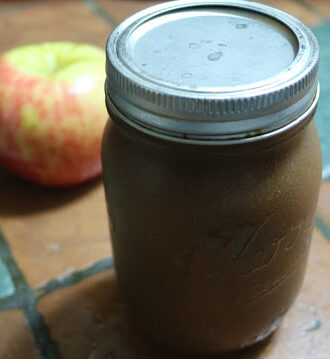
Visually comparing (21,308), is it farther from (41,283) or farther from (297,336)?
(297,336)

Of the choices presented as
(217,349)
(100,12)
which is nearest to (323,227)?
(217,349)

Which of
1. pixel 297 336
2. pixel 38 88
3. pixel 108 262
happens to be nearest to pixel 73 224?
pixel 108 262

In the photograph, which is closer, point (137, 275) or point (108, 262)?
point (137, 275)

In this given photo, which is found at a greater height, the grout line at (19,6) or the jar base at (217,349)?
the grout line at (19,6)

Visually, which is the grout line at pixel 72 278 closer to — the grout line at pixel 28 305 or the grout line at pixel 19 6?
the grout line at pixel 28 305

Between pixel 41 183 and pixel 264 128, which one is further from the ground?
pixel 264 128

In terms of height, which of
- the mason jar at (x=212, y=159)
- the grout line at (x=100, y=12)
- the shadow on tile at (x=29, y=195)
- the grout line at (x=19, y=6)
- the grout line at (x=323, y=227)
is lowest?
the grout line at (x=323, y=227)

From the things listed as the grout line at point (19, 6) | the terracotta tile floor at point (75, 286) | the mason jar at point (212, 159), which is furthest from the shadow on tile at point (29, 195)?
the grout line at point (19, 6)

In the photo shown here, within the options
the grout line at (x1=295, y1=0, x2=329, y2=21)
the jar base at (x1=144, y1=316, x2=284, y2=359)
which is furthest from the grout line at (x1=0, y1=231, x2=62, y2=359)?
the grout line at (x1=295, y1=0, x2=329, y2=21)
